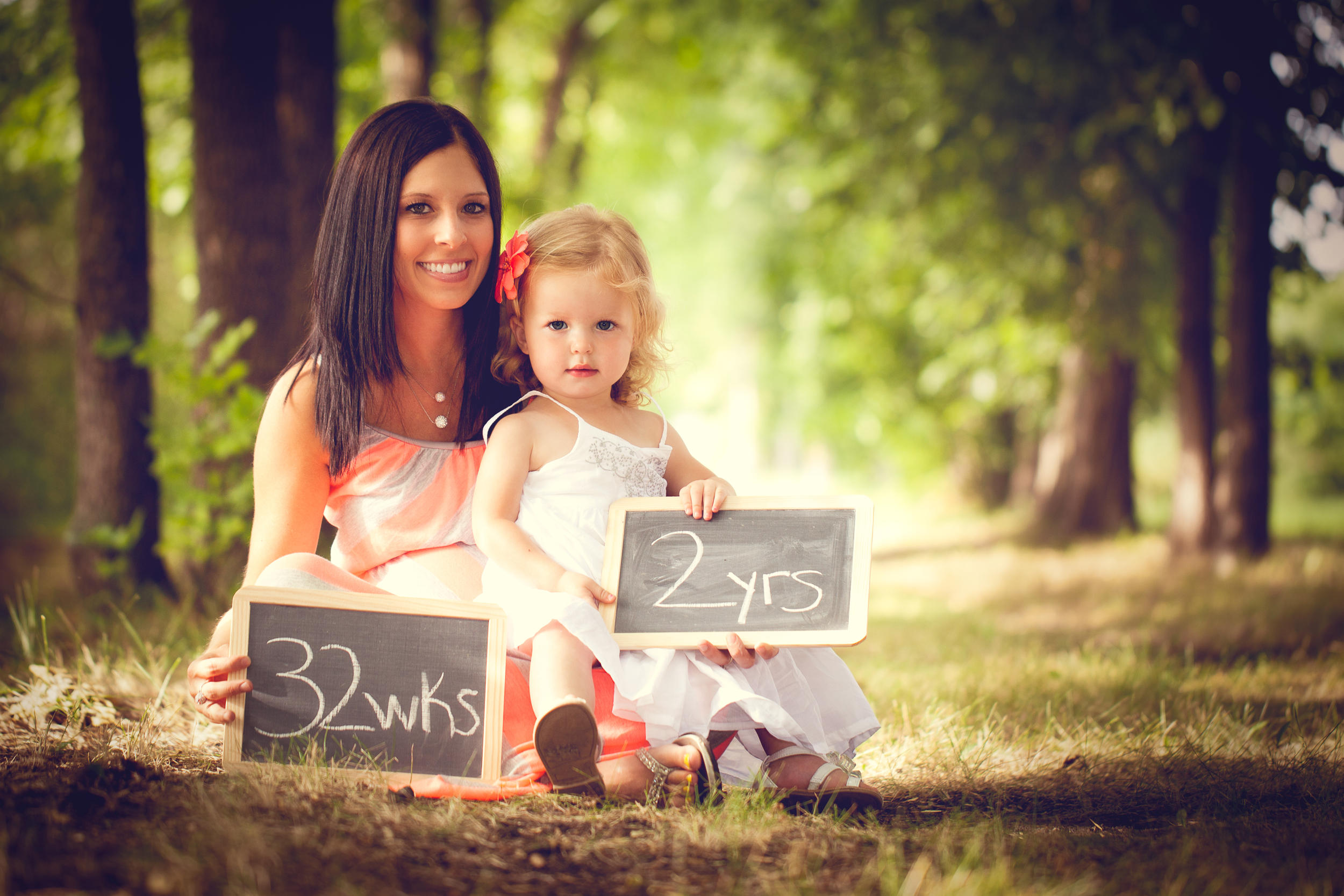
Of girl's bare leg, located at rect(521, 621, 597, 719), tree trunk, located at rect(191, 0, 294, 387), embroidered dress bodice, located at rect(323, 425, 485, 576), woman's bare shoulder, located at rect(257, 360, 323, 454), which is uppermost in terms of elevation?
tree trunk, located at rect(191, 0, 294, 387)

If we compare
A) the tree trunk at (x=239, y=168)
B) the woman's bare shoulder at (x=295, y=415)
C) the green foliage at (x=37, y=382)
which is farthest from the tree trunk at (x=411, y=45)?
the woman's bare shoulder at (x=295, y=415)

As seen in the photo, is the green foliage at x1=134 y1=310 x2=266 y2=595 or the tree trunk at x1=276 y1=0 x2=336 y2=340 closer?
the green foliage at x1=134 y1=310 x2=266 y2=595

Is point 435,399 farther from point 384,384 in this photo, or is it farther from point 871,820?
point 871,820

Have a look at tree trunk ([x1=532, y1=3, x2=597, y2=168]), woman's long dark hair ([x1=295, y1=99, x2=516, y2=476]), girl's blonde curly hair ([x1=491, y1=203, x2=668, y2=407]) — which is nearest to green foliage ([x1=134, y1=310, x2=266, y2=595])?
woman's long dark hair ([x1=295, y1=99, x2=516, y2=476])

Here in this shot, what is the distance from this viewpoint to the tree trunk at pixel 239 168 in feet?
14.4

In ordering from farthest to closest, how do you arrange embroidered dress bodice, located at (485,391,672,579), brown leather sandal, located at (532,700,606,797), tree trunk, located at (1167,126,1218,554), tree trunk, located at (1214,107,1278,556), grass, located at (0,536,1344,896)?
tree trunk, located at (1167,126,1218,554) < tree trunk, located at (1214,107,1278,556) < embroidered dress bodice, located at (485,391,672,579) < brown leather sandal, located at (532,700,606,797) < grass, located at (0,536,1344,896)

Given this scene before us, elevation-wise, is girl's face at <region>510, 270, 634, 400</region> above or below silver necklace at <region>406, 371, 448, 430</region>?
above

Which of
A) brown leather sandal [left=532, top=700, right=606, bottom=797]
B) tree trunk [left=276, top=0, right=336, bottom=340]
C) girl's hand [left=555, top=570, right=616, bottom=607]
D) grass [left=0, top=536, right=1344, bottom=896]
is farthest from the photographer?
tree trunk [left=276, top=0, right=336, bottom=340]

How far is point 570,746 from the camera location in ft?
6.64

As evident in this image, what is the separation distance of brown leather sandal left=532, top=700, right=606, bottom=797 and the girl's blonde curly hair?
104 cm

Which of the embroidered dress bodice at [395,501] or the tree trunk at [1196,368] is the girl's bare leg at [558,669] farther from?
the tree trunk at [1196,368]

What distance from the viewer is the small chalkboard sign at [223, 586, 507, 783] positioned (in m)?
2.19

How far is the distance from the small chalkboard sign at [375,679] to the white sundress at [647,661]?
0.16 metres

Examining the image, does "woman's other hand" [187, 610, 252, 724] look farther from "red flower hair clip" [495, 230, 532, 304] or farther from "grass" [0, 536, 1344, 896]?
"red flower hair clip" [495, 230, 532, 304]
